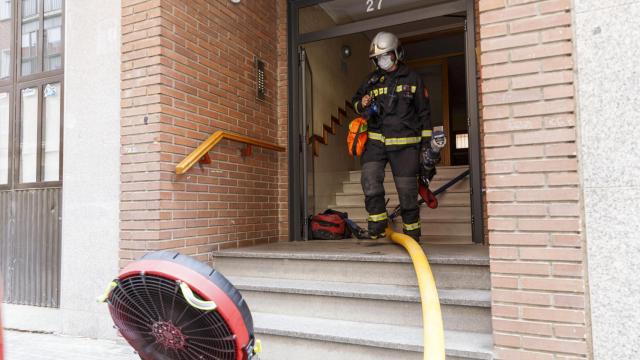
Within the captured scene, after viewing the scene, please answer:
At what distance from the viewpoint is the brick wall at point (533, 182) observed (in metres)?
2.28

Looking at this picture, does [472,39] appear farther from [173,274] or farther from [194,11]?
[173,274]

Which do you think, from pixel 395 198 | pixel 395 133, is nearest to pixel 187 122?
pixel 395 133

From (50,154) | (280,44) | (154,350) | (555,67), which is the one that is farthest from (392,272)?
(50,154)

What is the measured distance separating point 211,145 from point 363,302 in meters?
1.86

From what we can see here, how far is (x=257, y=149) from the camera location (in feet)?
15.9

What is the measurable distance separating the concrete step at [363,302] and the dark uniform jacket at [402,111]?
1.49m

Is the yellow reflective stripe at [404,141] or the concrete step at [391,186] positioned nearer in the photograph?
the yellow reflective stripe at [404,141]

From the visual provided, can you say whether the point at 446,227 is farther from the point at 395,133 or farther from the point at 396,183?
the point at 395,133

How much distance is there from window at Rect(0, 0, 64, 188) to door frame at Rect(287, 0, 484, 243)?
2366 millimetres

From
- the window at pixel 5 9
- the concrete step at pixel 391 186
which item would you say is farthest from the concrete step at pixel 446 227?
the window at pixel 5 9

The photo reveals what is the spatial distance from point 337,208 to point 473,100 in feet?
7.78

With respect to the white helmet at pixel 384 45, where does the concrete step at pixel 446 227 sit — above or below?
below

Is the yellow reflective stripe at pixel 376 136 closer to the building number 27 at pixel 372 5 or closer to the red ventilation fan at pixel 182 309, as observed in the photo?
the building number 27 at pixel 372 5

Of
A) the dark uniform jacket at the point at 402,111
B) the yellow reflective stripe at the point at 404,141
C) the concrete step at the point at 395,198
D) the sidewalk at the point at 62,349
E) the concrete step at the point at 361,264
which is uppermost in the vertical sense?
the dark uniform jacket at the point at 402,111
